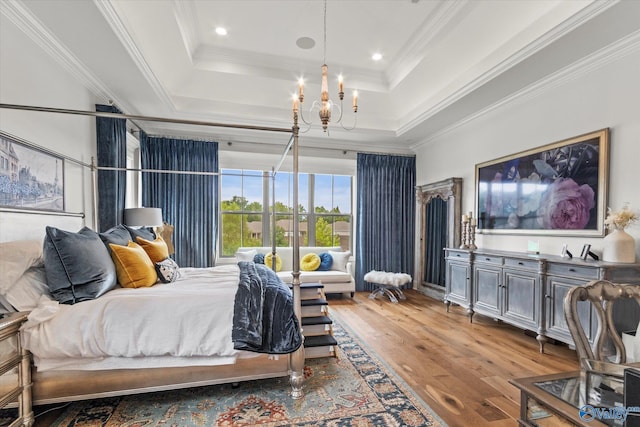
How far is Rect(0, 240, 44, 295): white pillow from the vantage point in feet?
6.09

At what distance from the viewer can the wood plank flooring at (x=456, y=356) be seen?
2.07 metres

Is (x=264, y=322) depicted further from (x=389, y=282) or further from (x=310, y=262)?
(x=389, y=282)

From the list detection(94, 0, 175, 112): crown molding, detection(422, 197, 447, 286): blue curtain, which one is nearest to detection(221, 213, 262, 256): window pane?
detection(94, 0, 175, 112): crown molding

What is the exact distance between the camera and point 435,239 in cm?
554

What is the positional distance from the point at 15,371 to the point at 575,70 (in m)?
5.00

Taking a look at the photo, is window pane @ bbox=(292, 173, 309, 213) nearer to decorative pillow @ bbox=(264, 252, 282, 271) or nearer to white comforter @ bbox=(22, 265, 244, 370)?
decorative pillow @ bbox=(264, 252, 282, 271)

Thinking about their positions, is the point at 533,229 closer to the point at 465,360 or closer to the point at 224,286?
the point at 465,360

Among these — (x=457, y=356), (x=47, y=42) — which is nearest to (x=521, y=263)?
(x=457, y=356)

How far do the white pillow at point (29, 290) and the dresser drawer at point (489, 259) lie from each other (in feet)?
13.4

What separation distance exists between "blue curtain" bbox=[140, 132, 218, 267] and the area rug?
2981mm

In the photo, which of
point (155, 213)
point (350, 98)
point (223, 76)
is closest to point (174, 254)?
point (155, 213)

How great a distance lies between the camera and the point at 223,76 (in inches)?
161

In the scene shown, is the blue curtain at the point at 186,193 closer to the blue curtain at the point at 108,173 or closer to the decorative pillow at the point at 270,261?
the decorative pillow at the point at 270,261

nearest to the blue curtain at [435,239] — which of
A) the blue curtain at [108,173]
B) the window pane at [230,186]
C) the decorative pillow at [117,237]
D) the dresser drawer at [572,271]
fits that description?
the dresser drawer at [572,271]
